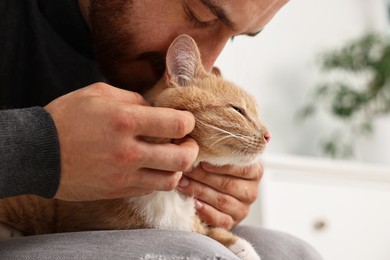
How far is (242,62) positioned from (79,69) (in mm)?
1494

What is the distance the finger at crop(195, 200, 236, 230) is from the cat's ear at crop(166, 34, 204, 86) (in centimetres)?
27

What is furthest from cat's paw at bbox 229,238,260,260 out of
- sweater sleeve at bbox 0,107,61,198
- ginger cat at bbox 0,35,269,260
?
sweater sleeve at bbox 0,107,61,198

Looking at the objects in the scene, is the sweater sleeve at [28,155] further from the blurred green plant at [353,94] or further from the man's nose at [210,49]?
the blurred green plant at [353,94]

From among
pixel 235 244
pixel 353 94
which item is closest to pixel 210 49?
pixel 235 244

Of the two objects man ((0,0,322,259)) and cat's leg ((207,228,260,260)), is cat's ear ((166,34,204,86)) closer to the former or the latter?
man ((0,0,322,259))

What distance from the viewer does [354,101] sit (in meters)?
2.98

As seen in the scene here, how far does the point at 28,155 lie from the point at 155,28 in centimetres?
49

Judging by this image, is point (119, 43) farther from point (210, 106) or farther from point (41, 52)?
point (210, 106)

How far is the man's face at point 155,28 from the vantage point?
42.5 inches

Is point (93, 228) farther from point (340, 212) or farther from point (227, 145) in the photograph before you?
point (340, 212)

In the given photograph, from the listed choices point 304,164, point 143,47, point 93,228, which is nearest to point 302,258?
point 93,228

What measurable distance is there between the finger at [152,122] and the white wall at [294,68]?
1946 millimetres

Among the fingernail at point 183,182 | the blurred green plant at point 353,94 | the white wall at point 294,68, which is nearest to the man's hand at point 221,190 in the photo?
the fingernail at point 183,182

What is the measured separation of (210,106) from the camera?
0.94m
